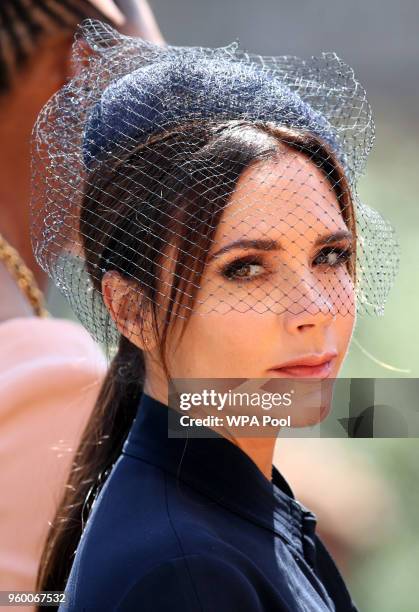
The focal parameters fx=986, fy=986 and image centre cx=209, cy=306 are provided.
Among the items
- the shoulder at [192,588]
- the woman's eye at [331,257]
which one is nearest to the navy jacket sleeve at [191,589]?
the shoulder at [192,588]

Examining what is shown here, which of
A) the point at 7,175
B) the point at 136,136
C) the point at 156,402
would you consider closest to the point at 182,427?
the point at 156,402

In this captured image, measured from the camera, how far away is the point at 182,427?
1178 millimetres

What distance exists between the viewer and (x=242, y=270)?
115 cm

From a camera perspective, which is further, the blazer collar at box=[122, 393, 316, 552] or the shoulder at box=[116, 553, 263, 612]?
the blazer collar at box=[122, 393, 316, 552]

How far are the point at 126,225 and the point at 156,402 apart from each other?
22 centimetres

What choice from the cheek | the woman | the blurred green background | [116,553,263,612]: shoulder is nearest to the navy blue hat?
the woman

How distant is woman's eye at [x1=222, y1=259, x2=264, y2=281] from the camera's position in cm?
115

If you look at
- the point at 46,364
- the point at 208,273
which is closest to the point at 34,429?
the point at 46,364

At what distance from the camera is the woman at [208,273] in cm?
109

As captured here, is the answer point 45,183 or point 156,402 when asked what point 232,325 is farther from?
point 45,183

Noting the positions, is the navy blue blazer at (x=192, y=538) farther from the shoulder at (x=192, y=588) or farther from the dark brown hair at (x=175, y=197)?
the dark brown hair at (x=175, y=197)

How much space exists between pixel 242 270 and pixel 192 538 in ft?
1.04

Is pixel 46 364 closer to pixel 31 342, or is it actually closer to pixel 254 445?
pixel 31 342

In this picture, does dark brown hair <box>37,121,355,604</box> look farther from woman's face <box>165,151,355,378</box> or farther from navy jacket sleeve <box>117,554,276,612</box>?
navy jacket sleeve <box>117,554,276,612</box>
